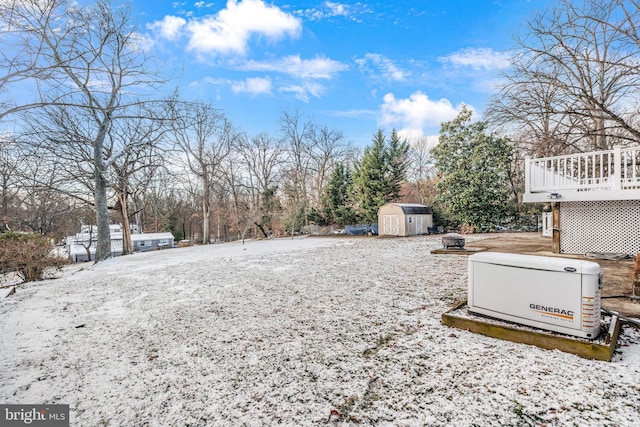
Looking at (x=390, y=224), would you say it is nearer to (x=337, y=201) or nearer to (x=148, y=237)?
(x=337, y=201)

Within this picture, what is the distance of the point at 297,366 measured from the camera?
273 cm

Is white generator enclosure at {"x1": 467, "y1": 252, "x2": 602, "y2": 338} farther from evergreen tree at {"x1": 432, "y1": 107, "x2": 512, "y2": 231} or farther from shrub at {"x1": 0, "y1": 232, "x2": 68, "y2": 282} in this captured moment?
evergreen tree at {"x1": 432, "y1": 107, "x2": 512, "y2": 231}

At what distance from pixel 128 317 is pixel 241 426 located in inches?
127

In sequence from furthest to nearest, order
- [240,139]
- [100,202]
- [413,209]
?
[240,139]
[413,209]
[100,202]

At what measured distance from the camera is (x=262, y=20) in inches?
346

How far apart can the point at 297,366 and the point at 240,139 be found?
24.1 m

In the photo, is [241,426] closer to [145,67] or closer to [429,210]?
[145,67]

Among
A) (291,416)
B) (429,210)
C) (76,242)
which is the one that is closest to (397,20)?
(429,210)

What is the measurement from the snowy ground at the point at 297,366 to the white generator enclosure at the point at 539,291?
32 centimetres

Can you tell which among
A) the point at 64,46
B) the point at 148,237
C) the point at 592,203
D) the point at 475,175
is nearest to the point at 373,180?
the point at 475,175

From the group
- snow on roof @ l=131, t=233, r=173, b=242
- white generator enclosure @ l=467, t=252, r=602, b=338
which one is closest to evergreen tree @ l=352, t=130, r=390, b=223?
snow on roof @ l=131, t=233, r=173, b=242

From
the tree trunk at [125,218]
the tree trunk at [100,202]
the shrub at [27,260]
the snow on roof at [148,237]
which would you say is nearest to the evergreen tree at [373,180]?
the tree trunk at [125,218]

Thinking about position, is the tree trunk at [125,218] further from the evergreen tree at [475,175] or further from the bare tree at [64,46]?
the evergreen tree at [475,175]

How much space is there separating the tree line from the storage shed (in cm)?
162
